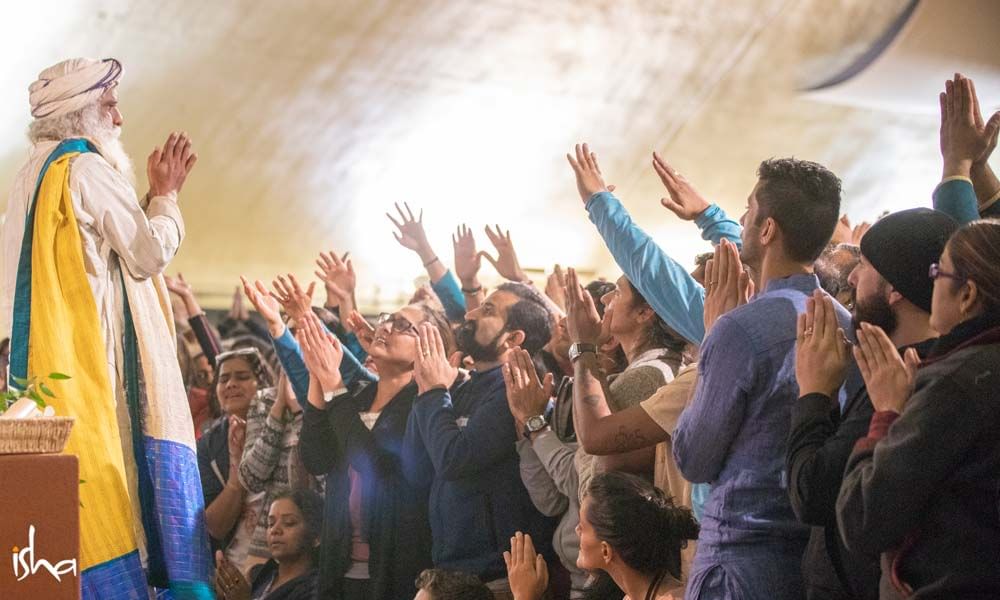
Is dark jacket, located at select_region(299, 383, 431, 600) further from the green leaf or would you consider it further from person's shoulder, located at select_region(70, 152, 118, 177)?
the green leaf

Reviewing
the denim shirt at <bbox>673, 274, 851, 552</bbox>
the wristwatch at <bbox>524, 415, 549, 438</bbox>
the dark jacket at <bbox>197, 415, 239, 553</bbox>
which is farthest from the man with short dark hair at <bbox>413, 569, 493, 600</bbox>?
the dark jacket at <bbox>197, 415, 239, 553</bbox>

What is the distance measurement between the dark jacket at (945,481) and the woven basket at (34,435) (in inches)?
57.8

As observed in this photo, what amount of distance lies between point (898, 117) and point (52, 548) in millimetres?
5899

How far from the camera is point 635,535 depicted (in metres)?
2.76

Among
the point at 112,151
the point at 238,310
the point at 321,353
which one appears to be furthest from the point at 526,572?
the point at 238,310

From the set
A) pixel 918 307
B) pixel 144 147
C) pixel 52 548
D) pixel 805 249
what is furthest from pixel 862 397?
pixel 144 147

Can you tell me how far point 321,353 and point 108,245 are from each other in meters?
0.85

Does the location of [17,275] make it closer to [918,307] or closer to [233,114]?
[918,307]

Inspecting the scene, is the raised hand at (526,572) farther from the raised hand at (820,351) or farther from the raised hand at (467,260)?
the raised hand at (467,260)

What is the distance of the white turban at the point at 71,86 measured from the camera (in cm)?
335

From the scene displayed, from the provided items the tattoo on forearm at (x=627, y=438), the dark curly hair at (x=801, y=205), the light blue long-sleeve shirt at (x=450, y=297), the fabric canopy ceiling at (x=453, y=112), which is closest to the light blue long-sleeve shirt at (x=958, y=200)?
the dark curly hair at (x=801, y=205)

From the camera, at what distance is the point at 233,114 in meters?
6.65

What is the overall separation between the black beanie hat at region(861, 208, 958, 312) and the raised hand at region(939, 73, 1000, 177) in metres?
0.47

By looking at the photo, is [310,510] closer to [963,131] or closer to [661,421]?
[661,421]
